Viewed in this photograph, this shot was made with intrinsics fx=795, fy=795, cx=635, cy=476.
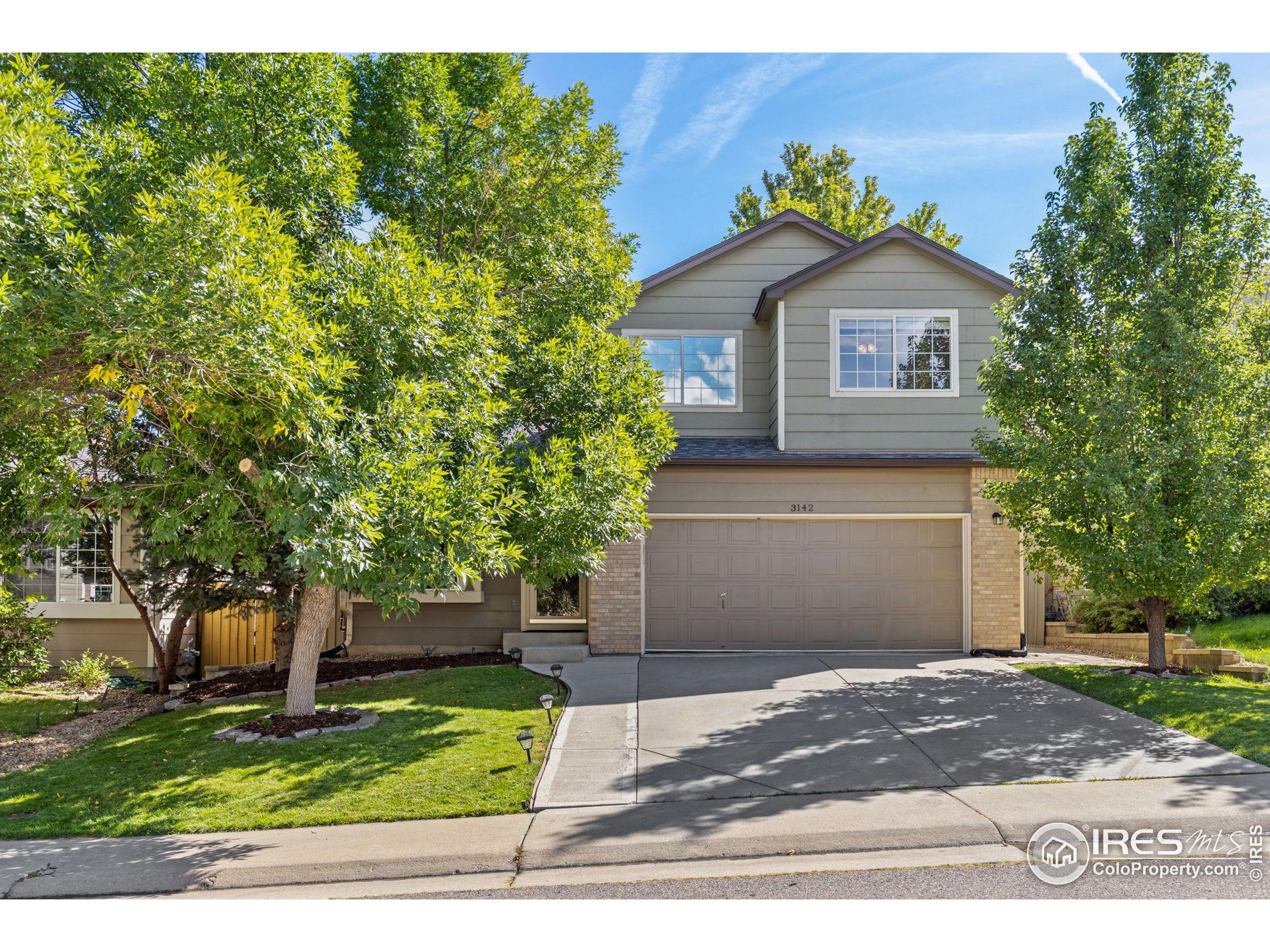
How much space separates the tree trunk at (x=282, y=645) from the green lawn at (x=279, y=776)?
6.35 ft

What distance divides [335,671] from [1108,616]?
1331 centimetres

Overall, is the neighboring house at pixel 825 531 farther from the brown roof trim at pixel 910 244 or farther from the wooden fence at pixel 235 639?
the wooden fence at pixel 235 639

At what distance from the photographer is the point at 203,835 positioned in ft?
19.8

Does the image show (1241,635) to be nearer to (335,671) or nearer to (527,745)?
(527,745)

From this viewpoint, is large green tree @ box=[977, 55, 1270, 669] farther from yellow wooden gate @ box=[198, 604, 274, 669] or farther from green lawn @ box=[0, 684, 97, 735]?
green lawn @ box=[0, 684, 97, 735]

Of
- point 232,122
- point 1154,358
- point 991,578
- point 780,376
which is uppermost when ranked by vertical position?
point 232,122

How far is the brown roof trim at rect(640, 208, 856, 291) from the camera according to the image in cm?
1437

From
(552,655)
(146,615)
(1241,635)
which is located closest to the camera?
(146,615)

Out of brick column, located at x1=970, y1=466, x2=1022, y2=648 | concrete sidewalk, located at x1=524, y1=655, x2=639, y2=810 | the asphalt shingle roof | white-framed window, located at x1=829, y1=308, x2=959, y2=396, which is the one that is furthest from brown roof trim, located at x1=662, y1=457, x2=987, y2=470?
concrete sidewalk, located at x1=524, y1=655, x2=639, y2=810

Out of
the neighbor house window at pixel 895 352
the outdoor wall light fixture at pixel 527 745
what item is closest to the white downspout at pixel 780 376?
the neighbor house window at pixel 895 352

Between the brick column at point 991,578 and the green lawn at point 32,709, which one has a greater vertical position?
the brick column at point 991,578

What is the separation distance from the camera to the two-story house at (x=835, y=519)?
42.5ft

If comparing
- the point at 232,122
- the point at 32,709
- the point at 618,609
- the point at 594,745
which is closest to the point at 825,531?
the point at 618,609

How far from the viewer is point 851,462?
12789 mm
